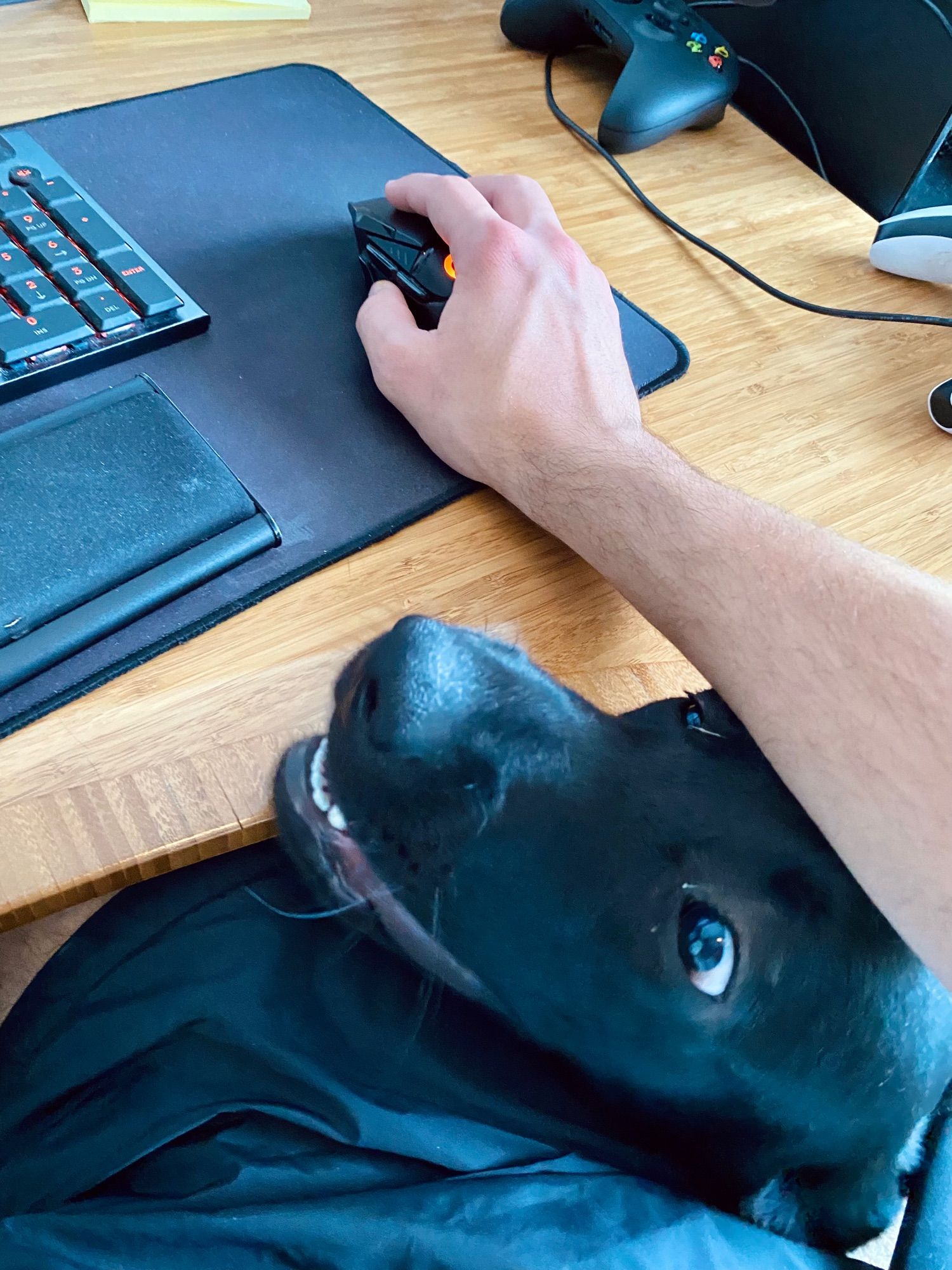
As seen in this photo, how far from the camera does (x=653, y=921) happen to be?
0.32 meters

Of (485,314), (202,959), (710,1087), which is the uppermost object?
(485,314)

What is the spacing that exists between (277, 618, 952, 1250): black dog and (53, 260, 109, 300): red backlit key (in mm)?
231

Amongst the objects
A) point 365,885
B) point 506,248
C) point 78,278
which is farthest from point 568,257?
point 365,885

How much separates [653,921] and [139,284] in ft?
1.22

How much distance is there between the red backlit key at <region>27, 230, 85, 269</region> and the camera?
44 cm

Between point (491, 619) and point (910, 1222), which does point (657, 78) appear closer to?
point (491, 619)

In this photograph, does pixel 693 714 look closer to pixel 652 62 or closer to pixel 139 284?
pixel 139 284

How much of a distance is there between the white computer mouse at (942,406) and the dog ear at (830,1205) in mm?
401

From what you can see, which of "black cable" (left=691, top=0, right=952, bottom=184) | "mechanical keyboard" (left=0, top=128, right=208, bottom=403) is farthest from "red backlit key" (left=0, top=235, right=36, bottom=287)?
"black cable" (left=691, top=0, right=952, bottom=184)

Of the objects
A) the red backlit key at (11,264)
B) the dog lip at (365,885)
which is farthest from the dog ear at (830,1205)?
the red backlit key at (11,264)

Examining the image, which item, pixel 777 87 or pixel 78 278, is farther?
pixel 777 87

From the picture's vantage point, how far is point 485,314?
484mm

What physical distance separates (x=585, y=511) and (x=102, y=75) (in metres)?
0.48

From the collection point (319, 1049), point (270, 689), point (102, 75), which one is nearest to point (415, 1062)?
point (319, 1049)
